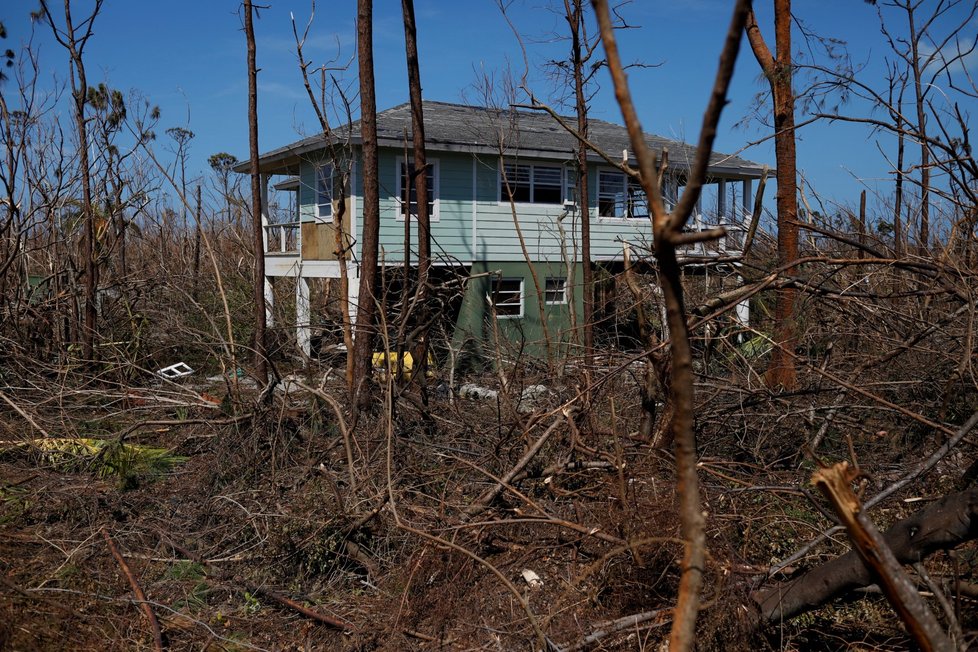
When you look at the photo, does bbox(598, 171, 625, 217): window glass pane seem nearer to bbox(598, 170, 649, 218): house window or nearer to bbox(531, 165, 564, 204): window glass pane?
bbox(598, 170, 649, 218): house window

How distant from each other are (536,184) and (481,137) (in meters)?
1.65

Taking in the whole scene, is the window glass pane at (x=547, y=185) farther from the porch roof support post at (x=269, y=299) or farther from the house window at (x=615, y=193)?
the porch roof support post at (x=269, y=299)

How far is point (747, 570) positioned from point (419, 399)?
4780 mm

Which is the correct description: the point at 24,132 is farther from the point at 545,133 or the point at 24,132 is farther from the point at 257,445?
the point at 545,133

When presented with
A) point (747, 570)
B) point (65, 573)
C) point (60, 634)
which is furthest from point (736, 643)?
point (65, 573)

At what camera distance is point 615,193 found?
63.1 ft

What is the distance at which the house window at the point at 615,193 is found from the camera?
19.0 meters

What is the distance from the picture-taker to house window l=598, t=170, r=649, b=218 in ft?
62.3

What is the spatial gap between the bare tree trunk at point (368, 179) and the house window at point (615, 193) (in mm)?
9462

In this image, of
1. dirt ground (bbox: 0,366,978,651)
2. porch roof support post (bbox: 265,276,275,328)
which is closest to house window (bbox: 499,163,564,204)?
porch roof support post (bbox: 265,276,275,328)

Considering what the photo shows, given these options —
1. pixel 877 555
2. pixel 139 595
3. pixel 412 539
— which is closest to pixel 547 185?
pixel 412 539

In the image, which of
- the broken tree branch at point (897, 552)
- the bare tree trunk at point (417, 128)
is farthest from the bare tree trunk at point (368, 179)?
the broken tree branch at point (897, 552)

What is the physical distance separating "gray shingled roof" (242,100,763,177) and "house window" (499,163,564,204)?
24.5 inches

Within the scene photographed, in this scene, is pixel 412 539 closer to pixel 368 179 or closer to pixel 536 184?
pixel 368 179
